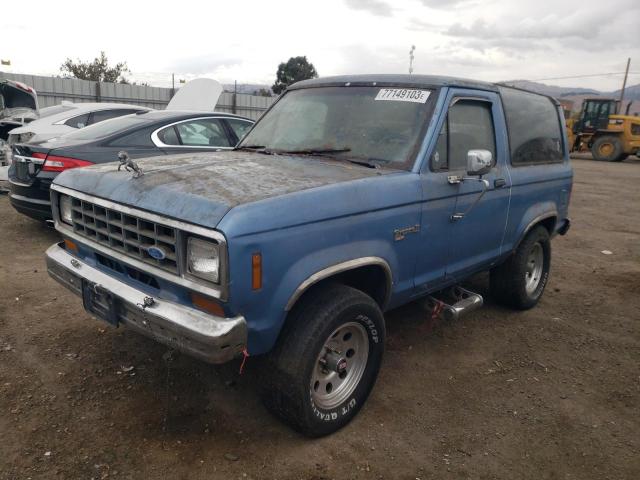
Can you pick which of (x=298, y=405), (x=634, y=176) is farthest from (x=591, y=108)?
(x=298, y=405)

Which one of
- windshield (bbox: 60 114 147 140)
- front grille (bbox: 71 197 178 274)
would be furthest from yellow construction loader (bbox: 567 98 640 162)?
front grille (bbox: 71 197 178 274)

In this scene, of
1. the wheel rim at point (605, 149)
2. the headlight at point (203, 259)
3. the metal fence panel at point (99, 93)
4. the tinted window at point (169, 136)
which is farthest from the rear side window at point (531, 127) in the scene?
the wheel rim at point (605, 149)

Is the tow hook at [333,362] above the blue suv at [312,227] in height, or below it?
below

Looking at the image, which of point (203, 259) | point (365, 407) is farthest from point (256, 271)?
point (365, 407)

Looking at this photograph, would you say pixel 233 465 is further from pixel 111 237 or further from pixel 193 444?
pixel 111 237

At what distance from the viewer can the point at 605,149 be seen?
80.1 ft

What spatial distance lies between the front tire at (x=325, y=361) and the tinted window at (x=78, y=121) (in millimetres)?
6795

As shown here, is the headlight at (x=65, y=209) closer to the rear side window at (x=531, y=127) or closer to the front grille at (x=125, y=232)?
the front grille at (x=125, y=232)

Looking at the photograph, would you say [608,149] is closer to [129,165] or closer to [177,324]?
[129,165]

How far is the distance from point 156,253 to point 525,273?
3.50 metres

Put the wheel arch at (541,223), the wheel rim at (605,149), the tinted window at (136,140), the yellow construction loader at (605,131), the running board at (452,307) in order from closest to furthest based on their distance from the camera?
the running board at (452,307) → the wheel arch at (541,223) → the tinted window at (136,140) → the yellow construction loader at (605,131) → the wheel rim at (605,149)

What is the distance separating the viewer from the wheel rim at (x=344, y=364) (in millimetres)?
2908

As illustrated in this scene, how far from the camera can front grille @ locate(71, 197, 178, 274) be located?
2561 millimetres

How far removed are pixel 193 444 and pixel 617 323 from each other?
159 inches
